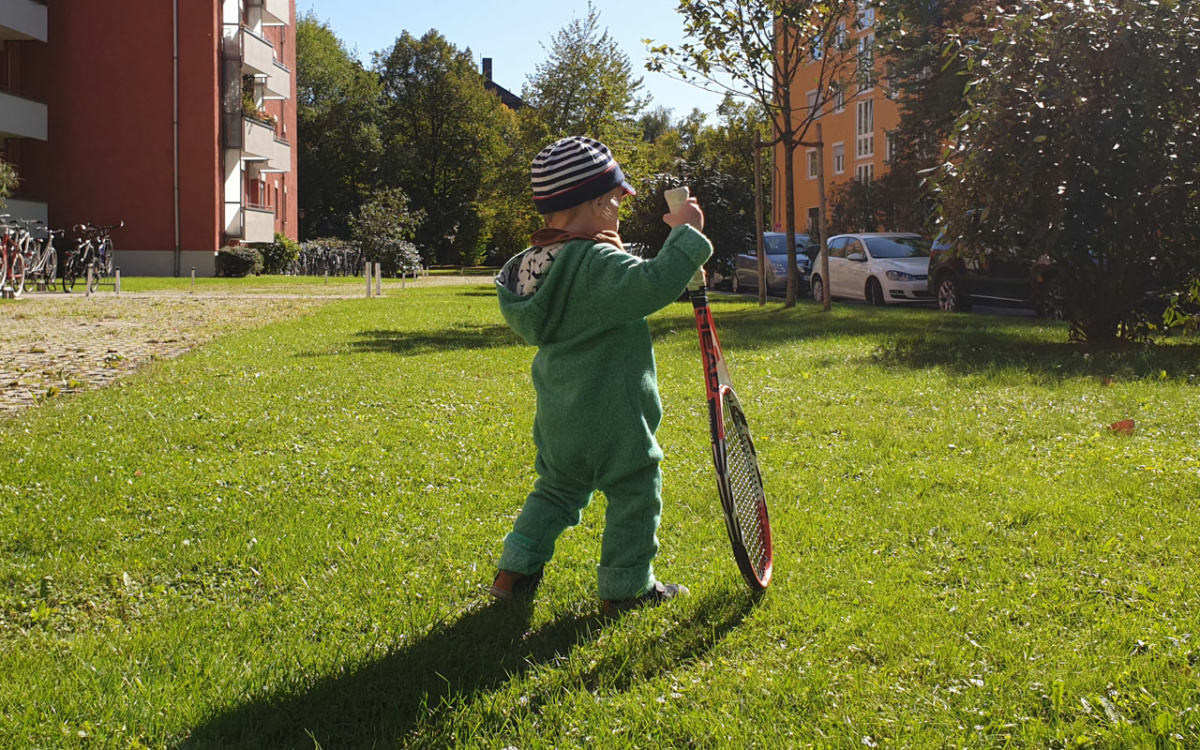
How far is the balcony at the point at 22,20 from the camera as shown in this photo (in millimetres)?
32250

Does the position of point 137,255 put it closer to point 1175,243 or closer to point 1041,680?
point 1175,243

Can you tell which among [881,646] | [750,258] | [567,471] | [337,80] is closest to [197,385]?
[567,471]

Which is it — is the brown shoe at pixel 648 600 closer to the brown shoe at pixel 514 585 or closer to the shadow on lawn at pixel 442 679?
the shadow on lawn at pixel 442 679

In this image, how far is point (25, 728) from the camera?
9.30 ft

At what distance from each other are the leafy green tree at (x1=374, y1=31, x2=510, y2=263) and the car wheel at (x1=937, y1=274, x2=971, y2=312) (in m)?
52.9

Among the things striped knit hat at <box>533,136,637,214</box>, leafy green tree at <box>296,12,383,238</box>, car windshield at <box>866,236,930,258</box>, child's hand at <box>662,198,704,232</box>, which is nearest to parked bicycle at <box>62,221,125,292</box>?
car windshield at <box>866,236,930,258</box>

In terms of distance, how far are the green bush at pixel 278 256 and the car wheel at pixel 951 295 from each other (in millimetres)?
26967

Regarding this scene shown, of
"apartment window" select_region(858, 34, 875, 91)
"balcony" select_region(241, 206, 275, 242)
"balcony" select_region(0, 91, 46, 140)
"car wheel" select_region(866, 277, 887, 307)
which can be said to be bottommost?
"car wheel" select_region(866, 277, 887, 307)

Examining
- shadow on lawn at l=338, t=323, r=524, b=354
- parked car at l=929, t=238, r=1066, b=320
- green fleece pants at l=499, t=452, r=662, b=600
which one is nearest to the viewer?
green fleece pants at l=499, t=452, r=662, b=600

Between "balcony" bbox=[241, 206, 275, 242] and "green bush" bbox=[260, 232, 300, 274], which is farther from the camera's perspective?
"green bush" bbox=[260, 232, 300, 274]

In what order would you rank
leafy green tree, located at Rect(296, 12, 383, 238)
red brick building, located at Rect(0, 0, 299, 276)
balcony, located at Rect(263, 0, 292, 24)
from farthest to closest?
leafy green tree, located at Rect(296, 12, 383, 238)
balcony, located at Rect(263, 0, 292, 24)
red brick building, located at Rect(0, 0, 299, 276)

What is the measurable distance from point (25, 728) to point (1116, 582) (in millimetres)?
3393

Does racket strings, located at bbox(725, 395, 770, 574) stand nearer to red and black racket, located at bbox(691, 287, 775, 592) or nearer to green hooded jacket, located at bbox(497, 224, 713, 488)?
red and black racket, located at bbox(691, 287, 775, 592)

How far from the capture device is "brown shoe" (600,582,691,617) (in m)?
3.61
